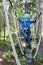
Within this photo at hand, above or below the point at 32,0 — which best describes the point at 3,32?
below

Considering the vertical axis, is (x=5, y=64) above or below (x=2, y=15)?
below

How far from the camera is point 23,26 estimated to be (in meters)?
5.93

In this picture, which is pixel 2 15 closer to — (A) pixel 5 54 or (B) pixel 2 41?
(B) pixel 2 41

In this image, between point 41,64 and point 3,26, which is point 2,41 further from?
point 41,64

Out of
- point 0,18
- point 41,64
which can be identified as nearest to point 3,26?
point 0,18

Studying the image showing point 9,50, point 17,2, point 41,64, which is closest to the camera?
point 41,64

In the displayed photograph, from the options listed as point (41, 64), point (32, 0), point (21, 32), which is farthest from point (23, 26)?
point (32, 0)

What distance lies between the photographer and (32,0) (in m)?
10.0

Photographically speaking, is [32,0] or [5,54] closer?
[5,54]

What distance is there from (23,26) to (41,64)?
→ 238 cm

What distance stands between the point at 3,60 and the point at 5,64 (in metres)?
0.21

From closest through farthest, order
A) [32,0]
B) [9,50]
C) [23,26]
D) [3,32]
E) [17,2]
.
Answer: [23,26]
[9,50]
[17,2]
[32,0]
[3,32]

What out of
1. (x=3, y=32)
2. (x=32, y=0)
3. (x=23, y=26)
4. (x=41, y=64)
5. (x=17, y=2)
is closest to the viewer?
(x=23, y=26)

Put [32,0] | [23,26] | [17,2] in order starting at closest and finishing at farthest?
[23,26]
[17,2]
[32,0]
